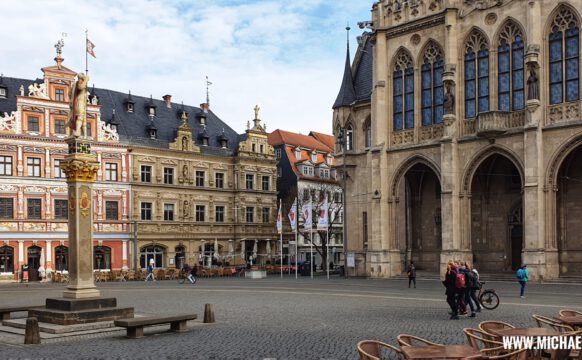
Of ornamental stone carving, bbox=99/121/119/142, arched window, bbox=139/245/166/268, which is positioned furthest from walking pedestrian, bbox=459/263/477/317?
ornamental stone carving, bbox=99/121/119/142

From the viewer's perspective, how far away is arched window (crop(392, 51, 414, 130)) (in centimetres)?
4597

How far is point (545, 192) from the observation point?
38.2 metres

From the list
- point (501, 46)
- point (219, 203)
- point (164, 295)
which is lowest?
point (164, 295)

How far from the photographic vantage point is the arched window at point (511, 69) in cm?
4041

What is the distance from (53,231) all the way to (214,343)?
42314 millimetres

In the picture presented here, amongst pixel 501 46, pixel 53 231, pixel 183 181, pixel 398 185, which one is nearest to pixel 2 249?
pixel 53 231

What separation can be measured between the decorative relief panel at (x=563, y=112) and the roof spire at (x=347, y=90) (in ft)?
53.6

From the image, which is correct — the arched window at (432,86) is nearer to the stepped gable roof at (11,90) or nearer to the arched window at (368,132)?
the arched window at (368,132)

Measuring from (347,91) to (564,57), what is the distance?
56.3 feet

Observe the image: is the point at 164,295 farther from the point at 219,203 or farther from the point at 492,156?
the point at 219,203

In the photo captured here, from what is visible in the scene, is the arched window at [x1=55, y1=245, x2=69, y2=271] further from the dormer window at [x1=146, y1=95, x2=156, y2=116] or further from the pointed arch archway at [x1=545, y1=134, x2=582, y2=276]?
the pointed arch archway at [x1=545, y1=134, x2=582, y2=276]

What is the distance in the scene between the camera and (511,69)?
134 feet

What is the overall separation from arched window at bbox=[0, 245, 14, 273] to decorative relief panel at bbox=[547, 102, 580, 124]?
38.8m

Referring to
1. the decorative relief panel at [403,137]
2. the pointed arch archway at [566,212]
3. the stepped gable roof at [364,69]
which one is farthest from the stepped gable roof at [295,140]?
the pointed arch archway at [566,212]
